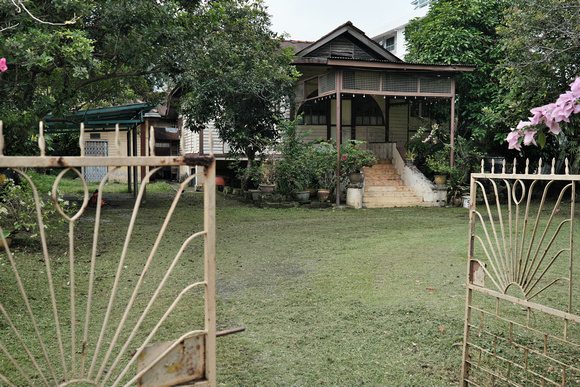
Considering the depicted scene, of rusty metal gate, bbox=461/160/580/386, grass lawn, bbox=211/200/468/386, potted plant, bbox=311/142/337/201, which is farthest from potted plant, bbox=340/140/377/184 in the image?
rusty metal gate, bbox=461/160/580/386

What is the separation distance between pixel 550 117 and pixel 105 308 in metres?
4.23

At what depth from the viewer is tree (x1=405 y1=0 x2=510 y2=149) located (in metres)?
15.4

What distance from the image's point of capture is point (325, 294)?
5098mm

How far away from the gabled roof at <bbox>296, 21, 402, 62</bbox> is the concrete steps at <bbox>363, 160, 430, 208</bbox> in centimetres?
437

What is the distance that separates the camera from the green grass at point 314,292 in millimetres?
3404

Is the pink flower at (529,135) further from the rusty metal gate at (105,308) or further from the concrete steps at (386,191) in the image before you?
the concrete steps at (386,191)

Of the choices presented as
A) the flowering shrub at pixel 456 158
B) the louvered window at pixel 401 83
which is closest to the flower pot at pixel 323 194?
the flowering shrub at pixel 456 158

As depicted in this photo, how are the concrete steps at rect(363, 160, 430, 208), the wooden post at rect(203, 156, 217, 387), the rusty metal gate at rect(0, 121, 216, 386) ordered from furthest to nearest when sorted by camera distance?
the concrete steps at rect(363, 160, 430, 208)
the wooden post at rect(203, 156, 217, 387)
the rusty metal gate at rect(0, 121, 216, 386)

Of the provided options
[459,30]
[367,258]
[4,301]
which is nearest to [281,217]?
[367,258]

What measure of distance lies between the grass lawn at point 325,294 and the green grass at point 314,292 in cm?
1

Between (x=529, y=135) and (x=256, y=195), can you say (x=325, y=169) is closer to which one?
(x=256, y=195)

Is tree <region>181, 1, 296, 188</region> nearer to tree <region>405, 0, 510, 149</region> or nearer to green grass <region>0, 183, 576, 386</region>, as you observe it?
green grass <region>0, 183, 576, 386</region>

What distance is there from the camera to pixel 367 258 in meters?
6.92

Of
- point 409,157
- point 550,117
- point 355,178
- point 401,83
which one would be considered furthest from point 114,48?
point 409,157
